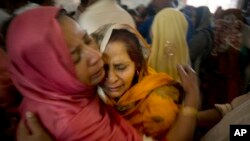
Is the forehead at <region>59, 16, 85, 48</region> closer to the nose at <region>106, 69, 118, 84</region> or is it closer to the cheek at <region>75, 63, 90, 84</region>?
the cheek at <region>75, 63, 90, 84</region>

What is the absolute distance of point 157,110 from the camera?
0.81m

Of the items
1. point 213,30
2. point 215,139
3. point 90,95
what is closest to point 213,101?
point 213,30

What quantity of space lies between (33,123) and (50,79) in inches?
4.1

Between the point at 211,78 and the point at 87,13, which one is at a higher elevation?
the point at 87,13

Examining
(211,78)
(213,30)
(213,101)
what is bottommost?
(213,101)

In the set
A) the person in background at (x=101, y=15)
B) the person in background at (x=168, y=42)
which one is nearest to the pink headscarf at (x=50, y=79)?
the person in background at (x=101, y=15)

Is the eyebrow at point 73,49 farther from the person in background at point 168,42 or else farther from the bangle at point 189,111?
the person in background at point 168,42

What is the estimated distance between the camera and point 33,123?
2.10ft

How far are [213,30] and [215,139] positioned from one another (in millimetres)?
983

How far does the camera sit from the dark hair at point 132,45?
83 centimetres

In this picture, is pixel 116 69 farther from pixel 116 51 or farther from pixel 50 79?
pixel 50 79

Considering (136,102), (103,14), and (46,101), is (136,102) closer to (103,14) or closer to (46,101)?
(46,101)

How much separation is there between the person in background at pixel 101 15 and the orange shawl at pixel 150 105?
0.33 meters

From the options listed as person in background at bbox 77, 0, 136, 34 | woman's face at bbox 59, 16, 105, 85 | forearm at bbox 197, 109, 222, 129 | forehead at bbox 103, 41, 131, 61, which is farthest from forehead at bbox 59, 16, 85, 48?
forearm at bbox 197, 109, 222, 129
